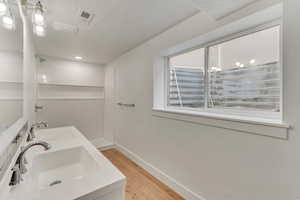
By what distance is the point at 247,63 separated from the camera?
1.32 m

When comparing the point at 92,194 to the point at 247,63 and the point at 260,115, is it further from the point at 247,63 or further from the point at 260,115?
the point at 247,63

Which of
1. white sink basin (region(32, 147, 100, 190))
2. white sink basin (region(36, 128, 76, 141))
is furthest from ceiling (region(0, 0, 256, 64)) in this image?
white sink basin (region(36, 128, 76, 141))

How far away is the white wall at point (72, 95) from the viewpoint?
10.4 feet

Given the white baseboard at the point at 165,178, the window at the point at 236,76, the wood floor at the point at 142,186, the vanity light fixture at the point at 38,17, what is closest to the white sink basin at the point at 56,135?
the wood floor at the point at 142,186

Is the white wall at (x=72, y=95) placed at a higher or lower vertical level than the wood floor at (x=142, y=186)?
higher

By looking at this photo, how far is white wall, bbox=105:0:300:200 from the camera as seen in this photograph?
0.92 metres

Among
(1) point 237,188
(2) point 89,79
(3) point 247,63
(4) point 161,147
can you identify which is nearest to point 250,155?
(1) point 237,188

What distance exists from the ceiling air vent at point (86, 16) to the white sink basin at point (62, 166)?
53.8 inches

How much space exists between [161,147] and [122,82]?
5.29 feet

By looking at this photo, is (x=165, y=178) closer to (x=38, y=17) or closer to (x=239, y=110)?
(x=239, y=110)

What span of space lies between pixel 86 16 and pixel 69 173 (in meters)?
1.57

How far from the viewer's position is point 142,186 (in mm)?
1869

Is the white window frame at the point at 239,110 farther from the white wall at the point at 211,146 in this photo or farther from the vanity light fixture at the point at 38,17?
the vanity light fixture at the point at 38,17

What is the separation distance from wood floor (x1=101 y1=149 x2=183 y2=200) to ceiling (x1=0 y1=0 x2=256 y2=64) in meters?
1.88
